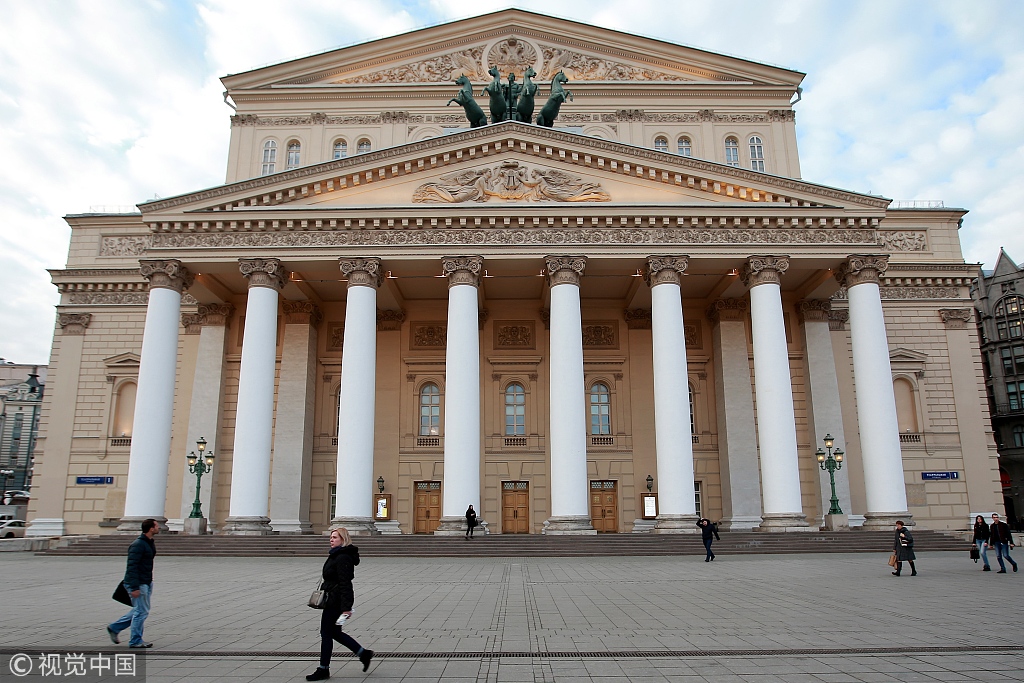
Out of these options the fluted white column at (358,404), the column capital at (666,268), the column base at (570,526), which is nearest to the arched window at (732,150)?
the column capital at (666,268)

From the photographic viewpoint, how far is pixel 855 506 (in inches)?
1303

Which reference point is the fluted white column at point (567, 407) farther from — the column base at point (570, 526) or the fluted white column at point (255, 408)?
the fluted white column at point (255, 408)

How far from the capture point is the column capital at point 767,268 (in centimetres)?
2927

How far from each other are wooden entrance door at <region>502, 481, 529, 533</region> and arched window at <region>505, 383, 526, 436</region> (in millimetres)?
2289

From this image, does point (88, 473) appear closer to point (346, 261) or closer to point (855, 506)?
point (346, 261)

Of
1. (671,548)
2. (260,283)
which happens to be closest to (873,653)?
(671,548)

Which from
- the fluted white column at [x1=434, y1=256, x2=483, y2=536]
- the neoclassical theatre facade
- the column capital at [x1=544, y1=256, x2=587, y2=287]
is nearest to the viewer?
the fluted white column at [x1=434, y1=256, x2=483, y2=536]

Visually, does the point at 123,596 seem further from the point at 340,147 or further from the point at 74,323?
the point at 340,147

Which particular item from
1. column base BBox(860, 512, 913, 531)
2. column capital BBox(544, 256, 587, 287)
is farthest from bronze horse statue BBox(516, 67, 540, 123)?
column base BBox(860, 512, 913, 531)

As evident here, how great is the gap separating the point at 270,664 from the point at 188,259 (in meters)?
24.0

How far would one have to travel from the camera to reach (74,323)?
3684 centimetres

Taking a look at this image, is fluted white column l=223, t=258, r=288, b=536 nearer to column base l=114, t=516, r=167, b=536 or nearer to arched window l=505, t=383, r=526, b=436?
column base l=114, t=516, r=167, b=536

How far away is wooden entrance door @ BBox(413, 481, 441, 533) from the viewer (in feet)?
112

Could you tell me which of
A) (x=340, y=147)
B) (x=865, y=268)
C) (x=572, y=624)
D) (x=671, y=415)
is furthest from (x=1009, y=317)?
(x=572, y=624)
